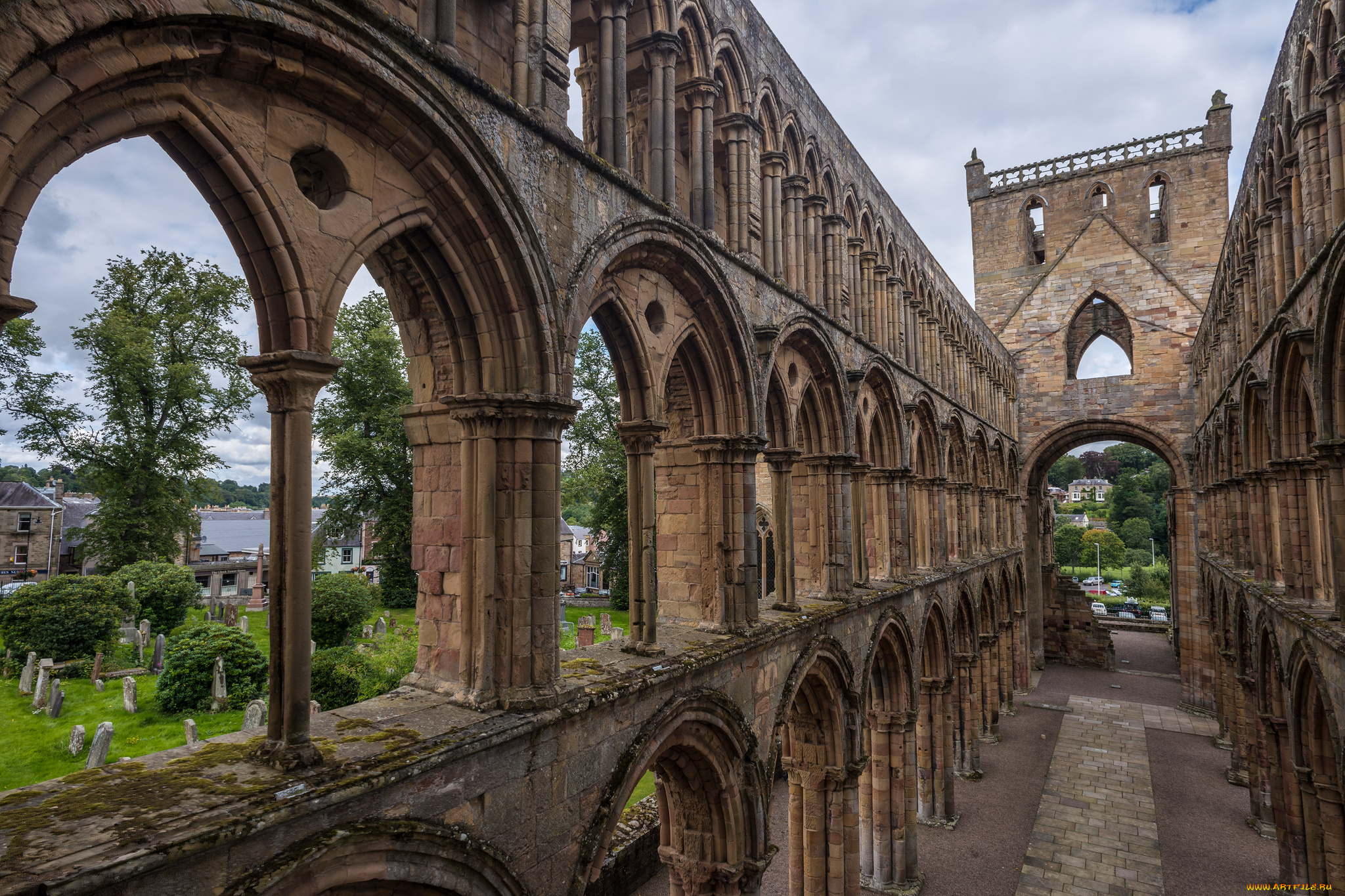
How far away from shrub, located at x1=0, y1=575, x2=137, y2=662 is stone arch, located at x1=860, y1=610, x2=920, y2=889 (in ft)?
57.3

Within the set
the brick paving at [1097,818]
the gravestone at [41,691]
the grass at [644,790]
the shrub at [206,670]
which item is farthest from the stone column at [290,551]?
the gravestone at [41,691]

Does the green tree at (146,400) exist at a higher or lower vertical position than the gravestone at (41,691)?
higher

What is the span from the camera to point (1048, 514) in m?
34.6

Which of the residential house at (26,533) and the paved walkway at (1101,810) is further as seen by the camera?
the residential house at (26,533)

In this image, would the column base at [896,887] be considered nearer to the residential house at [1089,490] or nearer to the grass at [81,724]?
the grass at [81,724]

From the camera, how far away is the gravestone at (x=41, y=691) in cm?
1373

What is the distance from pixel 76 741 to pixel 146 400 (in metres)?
10.4

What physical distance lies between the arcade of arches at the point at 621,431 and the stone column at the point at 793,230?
54 millimetres

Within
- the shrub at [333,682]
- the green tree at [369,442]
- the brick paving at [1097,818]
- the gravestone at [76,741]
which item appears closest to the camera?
the gravestone at [76,741]

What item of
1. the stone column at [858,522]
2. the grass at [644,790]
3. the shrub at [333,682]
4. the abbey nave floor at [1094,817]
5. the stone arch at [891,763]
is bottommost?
the abbey nave floor at [1094,817]

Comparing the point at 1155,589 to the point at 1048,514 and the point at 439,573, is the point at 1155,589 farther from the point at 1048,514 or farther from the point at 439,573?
the point at 439,573

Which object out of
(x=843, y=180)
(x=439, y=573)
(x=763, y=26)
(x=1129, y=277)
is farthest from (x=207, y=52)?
(x=1129, y=277)

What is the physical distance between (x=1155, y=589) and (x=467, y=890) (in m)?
60.5

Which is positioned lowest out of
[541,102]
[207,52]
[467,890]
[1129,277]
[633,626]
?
[467,890]
